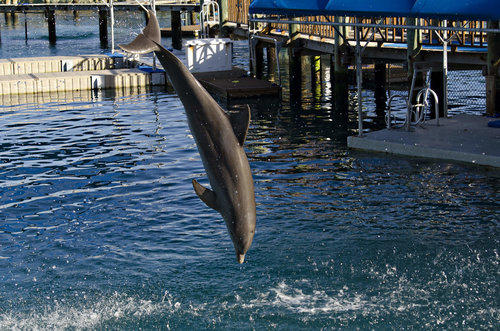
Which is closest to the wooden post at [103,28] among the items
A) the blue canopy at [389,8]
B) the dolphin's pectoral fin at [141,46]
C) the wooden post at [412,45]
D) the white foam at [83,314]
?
the wooden post at [412,45]

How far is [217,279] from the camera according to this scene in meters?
A: 10.1

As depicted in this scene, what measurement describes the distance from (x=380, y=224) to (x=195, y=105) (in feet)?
20.7

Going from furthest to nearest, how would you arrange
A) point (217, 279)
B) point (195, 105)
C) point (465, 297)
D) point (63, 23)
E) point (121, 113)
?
point (63, 23), point (121, 113), point (217, 279), point (465, 297), point (195, 105)

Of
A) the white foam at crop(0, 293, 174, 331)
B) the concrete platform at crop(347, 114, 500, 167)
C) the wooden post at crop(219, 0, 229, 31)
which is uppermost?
the wooden post at crop(219, 0, 229, 31)

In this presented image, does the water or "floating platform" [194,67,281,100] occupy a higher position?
"floating platform" [194,67,281,100]

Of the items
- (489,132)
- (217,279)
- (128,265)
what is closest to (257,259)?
(217,279)

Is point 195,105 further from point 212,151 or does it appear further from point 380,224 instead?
point 380,224

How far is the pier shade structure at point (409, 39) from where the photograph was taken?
1420 centimetres

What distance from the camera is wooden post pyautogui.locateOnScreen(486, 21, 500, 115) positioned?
19.0 metres

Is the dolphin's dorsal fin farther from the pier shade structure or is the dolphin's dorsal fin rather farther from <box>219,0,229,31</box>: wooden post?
<box>219,0,229,31</box>: wooden post

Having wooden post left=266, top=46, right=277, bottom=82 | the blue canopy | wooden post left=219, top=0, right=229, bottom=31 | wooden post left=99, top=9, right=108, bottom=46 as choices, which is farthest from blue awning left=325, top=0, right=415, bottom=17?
wooden post left=99, top=9, right=108, bottom=46

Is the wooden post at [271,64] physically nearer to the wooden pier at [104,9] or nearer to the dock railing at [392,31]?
the dock railing at [392,31]

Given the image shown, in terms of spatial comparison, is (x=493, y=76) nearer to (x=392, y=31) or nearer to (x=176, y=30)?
(x=392, y=31)

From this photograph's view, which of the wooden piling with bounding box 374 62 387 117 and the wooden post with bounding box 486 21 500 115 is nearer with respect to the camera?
the wooden post with bounding box 486 21 500 115
